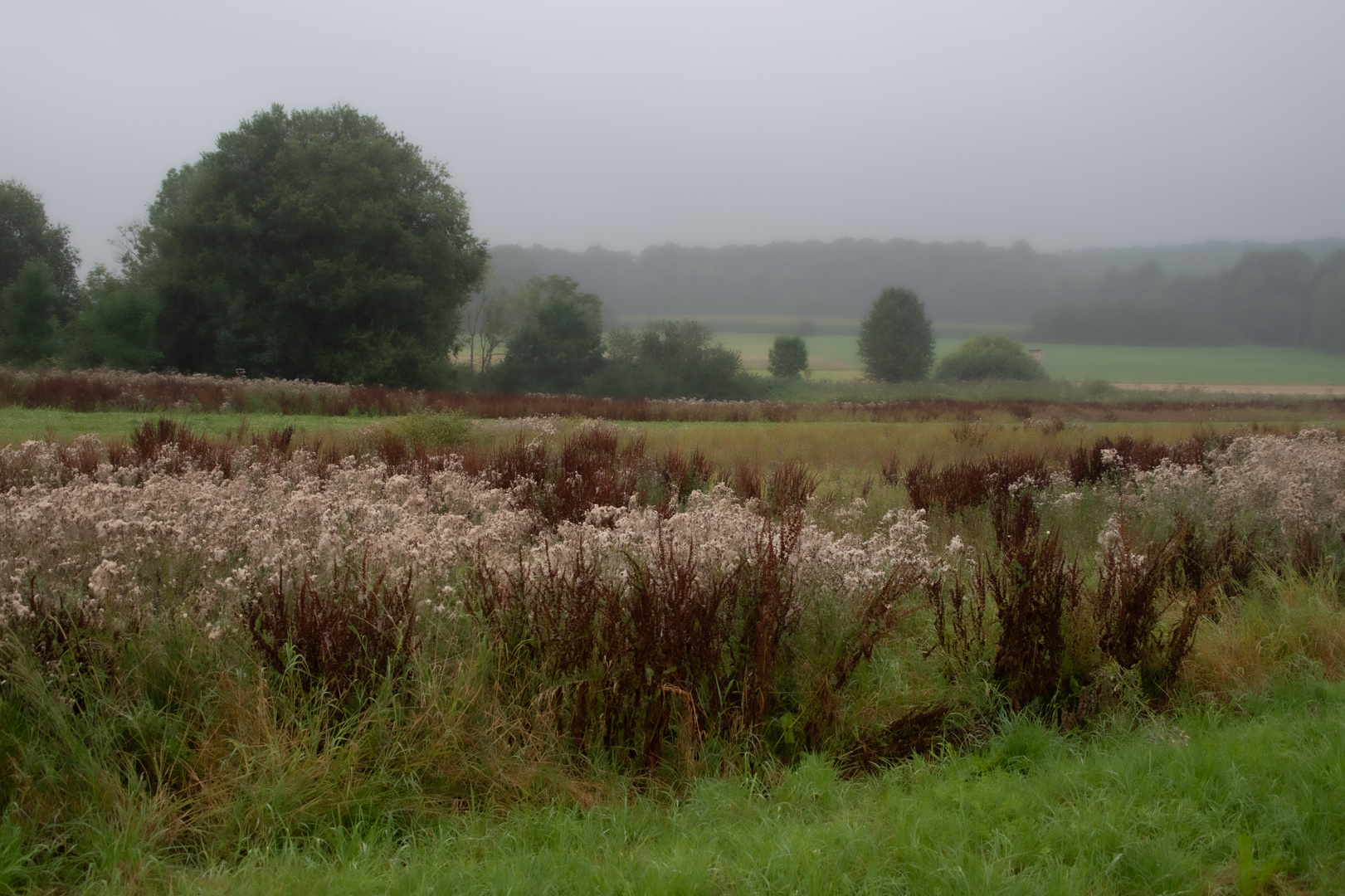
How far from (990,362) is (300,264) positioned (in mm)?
62394

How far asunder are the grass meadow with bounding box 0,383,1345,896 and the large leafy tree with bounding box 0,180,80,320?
53.7 metres

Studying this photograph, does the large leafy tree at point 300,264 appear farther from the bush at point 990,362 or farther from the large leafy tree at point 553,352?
the bush at point 990,362

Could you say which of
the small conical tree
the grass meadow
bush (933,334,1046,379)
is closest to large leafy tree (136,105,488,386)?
the small conical tree

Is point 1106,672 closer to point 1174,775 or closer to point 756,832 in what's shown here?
point 1174,775

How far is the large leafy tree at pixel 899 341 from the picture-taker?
7556 cm

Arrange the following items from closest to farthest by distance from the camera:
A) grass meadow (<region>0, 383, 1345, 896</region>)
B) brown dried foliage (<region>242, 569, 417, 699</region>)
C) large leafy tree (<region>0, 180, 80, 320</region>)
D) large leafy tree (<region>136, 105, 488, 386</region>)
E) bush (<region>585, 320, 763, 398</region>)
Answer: grass meadow (<region>0, 383, 1345, 896</region>)
brown dried foliage (<region>242, 569, 417, 699</region>)
large leafy tree (<region>136, 105, 488, 386</region>)
large leafy tree (<region>0, 180, 80, 320</region>)
bush (<region>585, 320, 763, 398</region>)

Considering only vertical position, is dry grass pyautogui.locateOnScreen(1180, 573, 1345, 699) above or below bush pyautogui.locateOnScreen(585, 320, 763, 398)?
below

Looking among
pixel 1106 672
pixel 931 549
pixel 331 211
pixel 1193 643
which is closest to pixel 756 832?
pixel 1106 672

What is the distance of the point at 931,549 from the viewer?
288 inches

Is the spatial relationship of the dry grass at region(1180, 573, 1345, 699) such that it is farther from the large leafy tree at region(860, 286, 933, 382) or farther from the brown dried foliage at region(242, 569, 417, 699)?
the large leafy tree at region(860, 286, 933, 382)

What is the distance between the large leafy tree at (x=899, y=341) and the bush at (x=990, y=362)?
253 centimetres

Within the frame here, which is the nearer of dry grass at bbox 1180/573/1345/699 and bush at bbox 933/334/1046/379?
dry grass at bbox 1180/573/1345/699

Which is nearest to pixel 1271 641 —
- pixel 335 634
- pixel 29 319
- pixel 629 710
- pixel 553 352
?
pixel 629 710

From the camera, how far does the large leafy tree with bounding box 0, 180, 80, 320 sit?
4709cm
